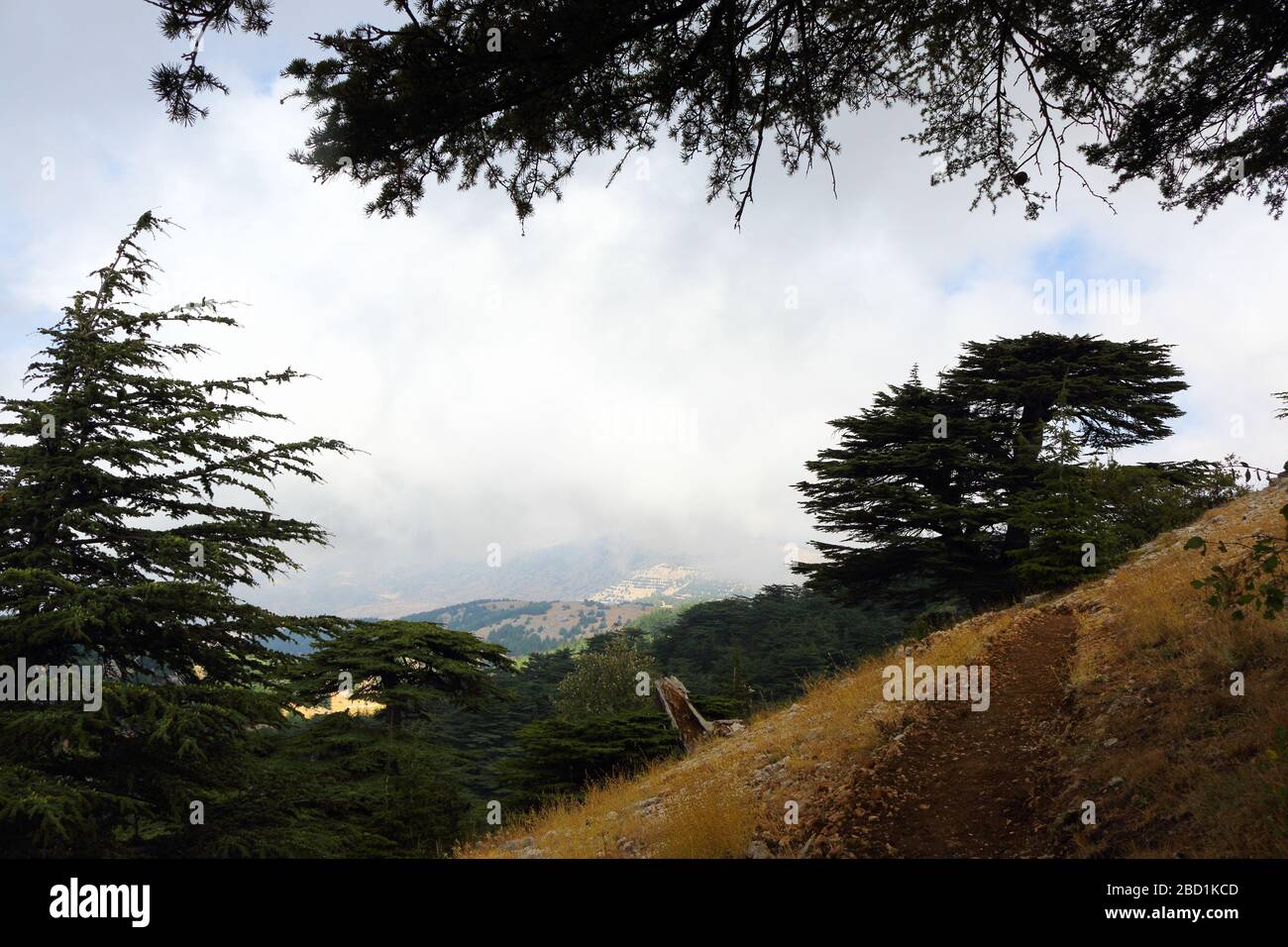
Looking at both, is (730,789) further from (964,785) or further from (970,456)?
(970,456)

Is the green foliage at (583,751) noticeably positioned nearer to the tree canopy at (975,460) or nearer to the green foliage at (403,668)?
the green foliage at (403,668)

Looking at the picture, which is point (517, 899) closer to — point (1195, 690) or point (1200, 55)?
point (1195, 690)

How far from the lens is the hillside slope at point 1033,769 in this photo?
3.87 meters

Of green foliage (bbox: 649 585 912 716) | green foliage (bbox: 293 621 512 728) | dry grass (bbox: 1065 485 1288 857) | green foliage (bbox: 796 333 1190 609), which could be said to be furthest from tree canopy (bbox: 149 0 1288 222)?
green foliage (bbox: 649 585 912 716)

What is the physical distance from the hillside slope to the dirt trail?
21mm

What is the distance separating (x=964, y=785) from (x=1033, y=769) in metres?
0.71

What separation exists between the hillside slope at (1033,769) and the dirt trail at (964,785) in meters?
0.02

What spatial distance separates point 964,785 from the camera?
18.7 ft

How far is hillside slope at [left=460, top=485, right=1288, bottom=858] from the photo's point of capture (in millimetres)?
3867

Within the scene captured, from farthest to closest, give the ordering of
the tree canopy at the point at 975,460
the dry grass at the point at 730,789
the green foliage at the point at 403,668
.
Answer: the tree canopy at the point at 975,460
the green foliage at the point at 403,668
the dry grass at the point at 730,789

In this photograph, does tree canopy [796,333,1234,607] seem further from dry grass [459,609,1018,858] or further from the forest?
dry grass [459,609,1018,858]

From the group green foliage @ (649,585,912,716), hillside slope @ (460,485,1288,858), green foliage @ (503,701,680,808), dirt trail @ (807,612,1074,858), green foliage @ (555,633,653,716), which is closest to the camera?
hillside slope @ (460,485,1288,858)

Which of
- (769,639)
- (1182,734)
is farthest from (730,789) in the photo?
(769,639)

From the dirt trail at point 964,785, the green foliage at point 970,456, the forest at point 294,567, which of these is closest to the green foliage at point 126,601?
the forest at point 294,567
